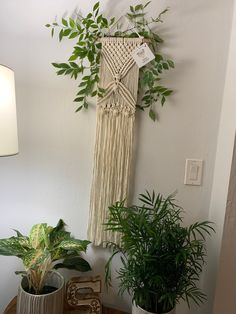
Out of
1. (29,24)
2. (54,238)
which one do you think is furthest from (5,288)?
(29,24)

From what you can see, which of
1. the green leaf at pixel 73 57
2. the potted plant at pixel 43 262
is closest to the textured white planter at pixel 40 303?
the potted plant at pixel 43 262

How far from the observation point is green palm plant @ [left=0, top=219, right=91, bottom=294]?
1036mm

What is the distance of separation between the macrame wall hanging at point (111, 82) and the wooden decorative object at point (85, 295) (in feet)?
0.58

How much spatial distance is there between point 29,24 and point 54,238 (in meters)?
0.98

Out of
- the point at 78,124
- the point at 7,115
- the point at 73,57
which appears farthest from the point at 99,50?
the point at 7,115

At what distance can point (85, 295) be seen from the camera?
1170 mm

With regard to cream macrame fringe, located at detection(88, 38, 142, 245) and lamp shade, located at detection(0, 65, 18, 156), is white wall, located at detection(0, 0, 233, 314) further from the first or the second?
lamp shade, located at detection(0, 65, 18, 156)

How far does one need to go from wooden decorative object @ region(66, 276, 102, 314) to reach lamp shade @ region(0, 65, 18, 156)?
660mm

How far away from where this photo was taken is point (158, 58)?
1.11m

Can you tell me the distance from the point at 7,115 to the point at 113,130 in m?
0.44

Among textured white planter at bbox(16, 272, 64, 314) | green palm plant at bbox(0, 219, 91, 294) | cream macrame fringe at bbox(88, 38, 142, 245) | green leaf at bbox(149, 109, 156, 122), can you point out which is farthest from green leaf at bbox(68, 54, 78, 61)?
textured white planter at bbox(16, 272, 64, 314)

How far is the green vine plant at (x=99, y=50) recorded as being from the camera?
1110mm

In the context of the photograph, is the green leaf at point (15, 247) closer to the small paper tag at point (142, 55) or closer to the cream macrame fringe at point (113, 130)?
the cream macrame fringe at point (113, 130)

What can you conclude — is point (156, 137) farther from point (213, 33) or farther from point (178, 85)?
point (213, 33)
